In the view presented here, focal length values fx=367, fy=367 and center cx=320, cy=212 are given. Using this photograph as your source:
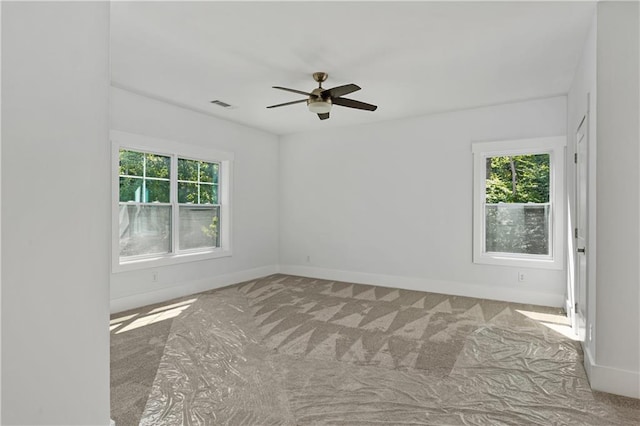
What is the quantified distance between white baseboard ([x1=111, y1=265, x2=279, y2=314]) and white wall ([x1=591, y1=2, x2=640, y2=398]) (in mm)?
4777

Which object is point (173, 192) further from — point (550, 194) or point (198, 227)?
point (550, 194)

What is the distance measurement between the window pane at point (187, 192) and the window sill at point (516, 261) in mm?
4331

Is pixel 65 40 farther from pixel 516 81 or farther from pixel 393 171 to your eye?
pixel 393 171

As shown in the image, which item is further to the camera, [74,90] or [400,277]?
[400,277]

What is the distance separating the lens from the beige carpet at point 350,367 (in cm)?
232

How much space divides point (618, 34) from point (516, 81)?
5.46ft

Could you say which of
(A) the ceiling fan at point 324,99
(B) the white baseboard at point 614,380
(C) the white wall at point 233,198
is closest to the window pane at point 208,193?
(C) the white wall at point 233,198

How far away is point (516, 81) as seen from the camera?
4270 mm

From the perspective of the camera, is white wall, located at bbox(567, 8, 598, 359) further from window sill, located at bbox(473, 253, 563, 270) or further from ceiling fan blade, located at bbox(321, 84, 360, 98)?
window sill, located at bbox(473, 253, 563, 270)

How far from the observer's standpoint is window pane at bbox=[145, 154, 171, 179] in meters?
5.05

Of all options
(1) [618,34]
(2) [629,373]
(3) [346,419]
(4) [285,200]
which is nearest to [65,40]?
(3) [346,419]

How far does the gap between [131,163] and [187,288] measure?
1.93 metres

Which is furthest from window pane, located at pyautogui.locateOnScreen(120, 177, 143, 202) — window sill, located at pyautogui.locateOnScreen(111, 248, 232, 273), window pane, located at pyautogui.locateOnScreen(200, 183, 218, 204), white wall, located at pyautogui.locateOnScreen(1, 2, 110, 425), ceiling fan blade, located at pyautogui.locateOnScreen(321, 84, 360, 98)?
white wall, located at pyautogui.locateOnScreen(1, 2, 110, 425)

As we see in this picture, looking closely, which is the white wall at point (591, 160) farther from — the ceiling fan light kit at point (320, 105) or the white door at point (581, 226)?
the ceiling fan light kit at point (320, 105)
